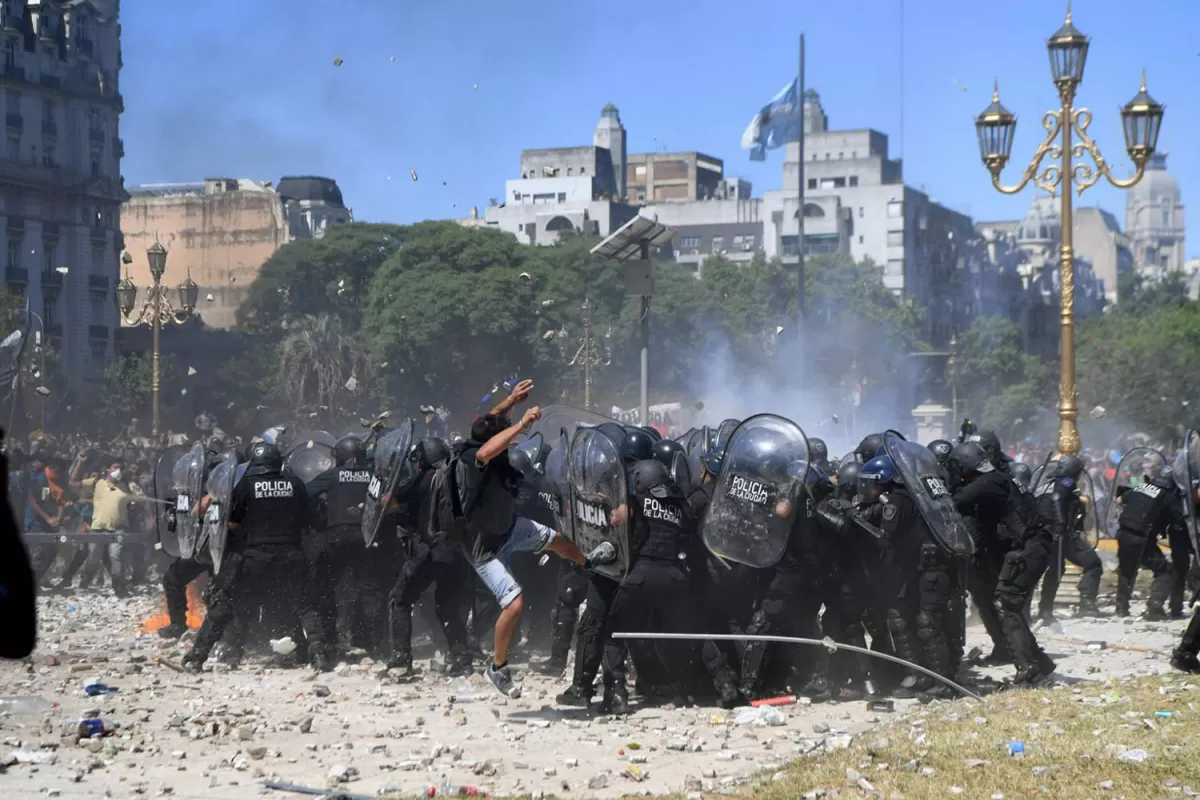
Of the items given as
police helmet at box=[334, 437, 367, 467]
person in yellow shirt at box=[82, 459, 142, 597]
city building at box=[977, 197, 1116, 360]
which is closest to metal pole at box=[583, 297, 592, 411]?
person in yellow shirt at box=[82, 459, 142, 597]

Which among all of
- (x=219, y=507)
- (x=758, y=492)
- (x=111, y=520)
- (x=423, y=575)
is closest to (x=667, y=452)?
(x=758, y=492)

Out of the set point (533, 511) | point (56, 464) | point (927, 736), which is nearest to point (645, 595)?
point (927, 736)

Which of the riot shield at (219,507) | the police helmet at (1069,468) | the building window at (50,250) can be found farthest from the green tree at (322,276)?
the riot shield at (219,507)

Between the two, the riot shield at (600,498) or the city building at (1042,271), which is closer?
the riot shield at (600,498)

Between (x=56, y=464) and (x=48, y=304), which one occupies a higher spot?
(x=48, y=304)

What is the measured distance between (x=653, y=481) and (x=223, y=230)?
73431 millimetres

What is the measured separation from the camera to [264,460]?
40.3ft

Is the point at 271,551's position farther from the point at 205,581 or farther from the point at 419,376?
the point at 419,376

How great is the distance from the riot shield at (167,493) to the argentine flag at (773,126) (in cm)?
5390

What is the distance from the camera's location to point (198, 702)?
35.3 feet

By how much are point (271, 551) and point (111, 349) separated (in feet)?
188

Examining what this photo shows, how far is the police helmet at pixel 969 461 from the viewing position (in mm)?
11297

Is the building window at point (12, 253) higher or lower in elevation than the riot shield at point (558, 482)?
Answer: higher

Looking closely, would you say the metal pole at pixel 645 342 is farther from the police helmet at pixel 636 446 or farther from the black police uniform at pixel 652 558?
the black police uniform at pixel 652 558
